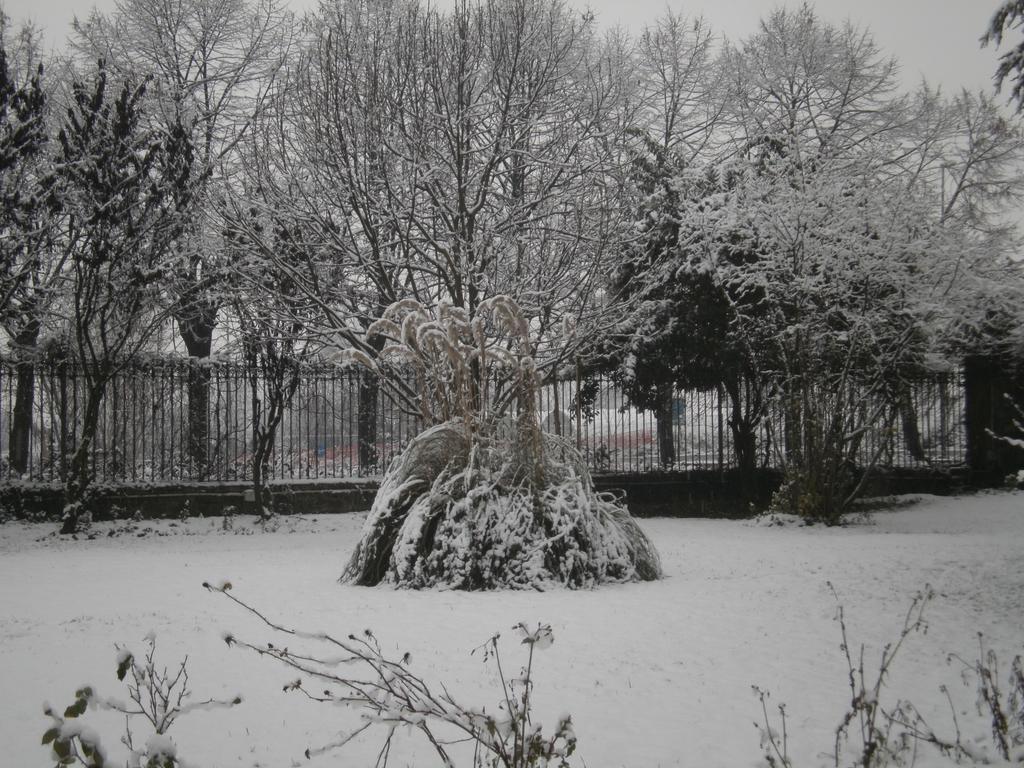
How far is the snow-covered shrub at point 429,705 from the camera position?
94.2 inches

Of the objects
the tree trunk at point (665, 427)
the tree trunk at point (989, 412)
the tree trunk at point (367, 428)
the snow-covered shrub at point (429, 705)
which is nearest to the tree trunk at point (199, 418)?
the tree trunk at point (367, 428)

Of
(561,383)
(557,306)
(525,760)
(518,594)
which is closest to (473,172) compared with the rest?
(557,306)

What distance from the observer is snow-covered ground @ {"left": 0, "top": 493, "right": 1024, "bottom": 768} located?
12.1ft

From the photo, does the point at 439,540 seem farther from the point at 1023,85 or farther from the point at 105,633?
the point at 1023,85

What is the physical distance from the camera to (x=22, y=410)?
1352cm

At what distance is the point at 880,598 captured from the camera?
6246 millimetres

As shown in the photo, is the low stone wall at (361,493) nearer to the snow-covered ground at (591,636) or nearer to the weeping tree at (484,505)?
the snow-covered ground at (591,636)

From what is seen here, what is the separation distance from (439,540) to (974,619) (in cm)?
383

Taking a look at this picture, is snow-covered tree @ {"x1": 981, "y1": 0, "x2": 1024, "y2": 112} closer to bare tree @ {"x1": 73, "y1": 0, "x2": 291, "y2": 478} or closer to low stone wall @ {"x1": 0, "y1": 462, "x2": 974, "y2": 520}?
low stone wall @ {"x1": 0, "y1": 462, "x2": 974, "y2": 520}

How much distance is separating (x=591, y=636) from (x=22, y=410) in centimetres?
1156

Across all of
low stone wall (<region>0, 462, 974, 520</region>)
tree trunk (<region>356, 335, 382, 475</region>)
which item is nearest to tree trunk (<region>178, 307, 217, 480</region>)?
low stone wall (<region>0, 462, 974, 520</region>)

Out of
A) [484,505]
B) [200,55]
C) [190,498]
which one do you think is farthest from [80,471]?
[200,55]

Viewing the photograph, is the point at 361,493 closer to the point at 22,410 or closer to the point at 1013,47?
the point at 22,410

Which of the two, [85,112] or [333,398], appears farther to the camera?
[333,398]
